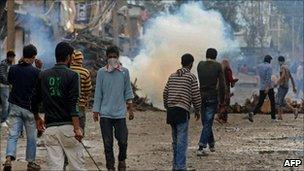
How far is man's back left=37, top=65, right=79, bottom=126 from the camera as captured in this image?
6.45 m

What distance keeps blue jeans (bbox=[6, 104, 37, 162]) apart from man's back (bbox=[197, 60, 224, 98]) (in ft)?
9.95

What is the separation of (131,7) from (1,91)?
1870 inches

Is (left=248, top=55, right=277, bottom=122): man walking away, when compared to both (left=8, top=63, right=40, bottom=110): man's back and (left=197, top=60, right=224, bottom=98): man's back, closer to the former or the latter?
(left=197, top=60, right=224, bottom=98): man's back

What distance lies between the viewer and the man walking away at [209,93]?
9867 mm

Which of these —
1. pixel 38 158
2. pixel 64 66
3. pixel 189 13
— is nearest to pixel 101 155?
pixel 38 158

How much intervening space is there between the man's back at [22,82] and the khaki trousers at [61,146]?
1.95m

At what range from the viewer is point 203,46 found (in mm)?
31328

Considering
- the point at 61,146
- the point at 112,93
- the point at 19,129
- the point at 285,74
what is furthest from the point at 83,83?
the point at 285,74

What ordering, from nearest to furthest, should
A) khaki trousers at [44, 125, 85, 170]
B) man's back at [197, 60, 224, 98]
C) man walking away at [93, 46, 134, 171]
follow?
khaki trousers at [44, 125, 85, 170] < man walking away at [93, 46, 134, 171] < man's back at [197, 60, 224, 98]

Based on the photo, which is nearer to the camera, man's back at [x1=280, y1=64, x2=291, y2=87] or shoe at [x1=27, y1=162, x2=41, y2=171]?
shoe at [x1=27, y1=162, x2=41, y2=171]

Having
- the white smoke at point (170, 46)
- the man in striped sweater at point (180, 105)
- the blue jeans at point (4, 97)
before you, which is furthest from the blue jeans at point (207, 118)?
the white smoke at point (170, 46)

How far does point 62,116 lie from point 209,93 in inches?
158

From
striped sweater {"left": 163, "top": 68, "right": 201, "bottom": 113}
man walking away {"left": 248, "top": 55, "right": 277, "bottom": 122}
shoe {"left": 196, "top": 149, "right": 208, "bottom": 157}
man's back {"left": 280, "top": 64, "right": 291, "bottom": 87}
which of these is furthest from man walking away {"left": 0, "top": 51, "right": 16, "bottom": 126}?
man's back {"left": 280, "top": 64, "right": 291, "bottom": 87}

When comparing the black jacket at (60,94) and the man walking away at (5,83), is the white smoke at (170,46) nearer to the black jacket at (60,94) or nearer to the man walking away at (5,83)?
the man walking away at (5,83)
